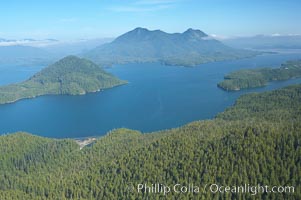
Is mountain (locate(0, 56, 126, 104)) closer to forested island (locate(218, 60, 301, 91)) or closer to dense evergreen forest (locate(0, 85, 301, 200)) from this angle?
forested island (locate(218, 60, 301, 91))

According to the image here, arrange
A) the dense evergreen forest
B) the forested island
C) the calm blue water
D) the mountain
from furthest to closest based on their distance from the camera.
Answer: the mountain
the forested island
the calm blue water
the dense evergreen forest

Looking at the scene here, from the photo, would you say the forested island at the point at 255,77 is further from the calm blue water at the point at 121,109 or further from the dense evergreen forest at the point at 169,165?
the dense evergreen forest at the point at 169,165

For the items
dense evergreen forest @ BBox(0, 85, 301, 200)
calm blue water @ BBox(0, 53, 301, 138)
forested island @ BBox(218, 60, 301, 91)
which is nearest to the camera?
dense evergreen forest @ BBox(0, 85, 301, 200)

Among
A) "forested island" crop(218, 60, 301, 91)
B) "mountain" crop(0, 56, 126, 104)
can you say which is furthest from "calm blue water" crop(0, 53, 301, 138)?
"mountain" crop(0, 56, 126, 104)

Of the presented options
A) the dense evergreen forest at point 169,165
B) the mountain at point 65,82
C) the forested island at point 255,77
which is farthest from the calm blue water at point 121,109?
the dense evergreen forest at point 169,165

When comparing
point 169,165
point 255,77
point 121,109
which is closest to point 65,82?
point 121,109

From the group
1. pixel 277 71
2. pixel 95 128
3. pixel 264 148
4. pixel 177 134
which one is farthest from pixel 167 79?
pixel 264 148

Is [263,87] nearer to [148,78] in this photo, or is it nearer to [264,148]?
[148,78]

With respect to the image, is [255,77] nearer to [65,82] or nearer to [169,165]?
[65,82]
